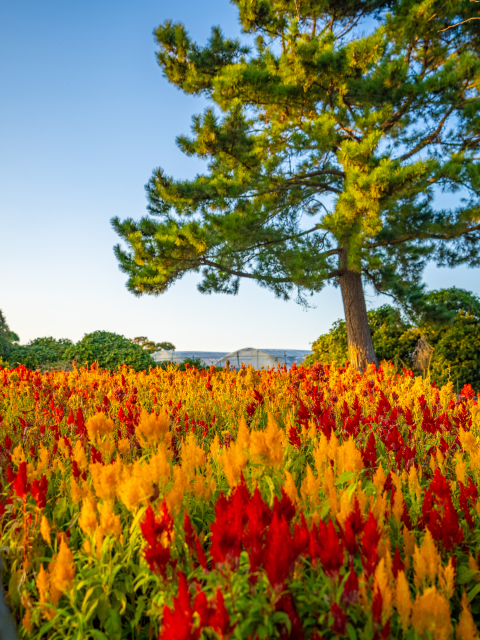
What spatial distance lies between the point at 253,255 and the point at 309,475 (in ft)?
34.4

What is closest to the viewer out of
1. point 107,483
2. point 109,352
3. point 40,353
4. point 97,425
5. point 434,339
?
point 107,483

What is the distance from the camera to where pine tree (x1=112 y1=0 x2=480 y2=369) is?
30.9 feet

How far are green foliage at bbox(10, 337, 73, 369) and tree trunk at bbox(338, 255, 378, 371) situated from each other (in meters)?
8.68

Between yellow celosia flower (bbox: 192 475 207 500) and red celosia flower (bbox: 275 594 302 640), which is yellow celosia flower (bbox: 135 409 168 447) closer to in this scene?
yellow celosia flower (bbox: 192 475 207 500)

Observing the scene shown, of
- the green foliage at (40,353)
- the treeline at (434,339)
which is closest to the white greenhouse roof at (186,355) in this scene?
the green foliage at (40,353)

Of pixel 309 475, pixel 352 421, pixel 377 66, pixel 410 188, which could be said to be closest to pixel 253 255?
pixel 410 188

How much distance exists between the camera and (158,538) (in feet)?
4.19

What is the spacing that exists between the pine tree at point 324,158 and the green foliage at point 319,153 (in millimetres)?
39

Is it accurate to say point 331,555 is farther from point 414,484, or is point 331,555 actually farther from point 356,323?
point 356,323

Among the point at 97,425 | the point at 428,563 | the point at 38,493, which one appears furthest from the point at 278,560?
the point at 97,425

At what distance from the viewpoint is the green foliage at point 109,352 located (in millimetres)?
12289

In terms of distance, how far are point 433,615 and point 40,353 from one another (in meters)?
16.3

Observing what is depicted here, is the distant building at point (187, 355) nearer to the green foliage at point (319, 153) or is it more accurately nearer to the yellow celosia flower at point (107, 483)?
the green foliage at point (319, 153)

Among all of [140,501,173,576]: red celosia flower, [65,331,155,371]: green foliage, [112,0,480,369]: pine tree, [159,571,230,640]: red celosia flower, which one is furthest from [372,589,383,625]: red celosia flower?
[65,331,155,371]: green foliage
